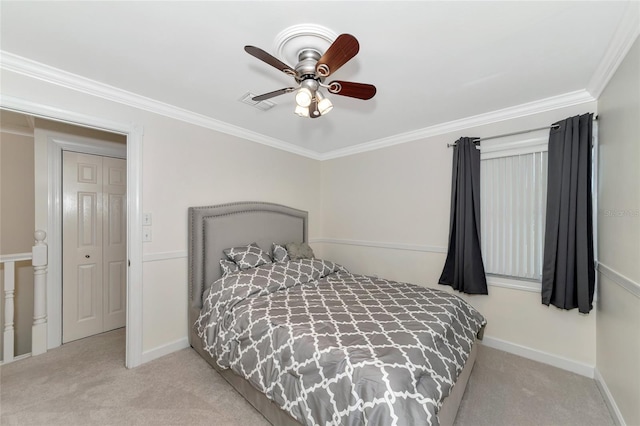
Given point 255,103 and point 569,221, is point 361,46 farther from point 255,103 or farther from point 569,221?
point 569,221

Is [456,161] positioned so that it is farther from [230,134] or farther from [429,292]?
[230,134]

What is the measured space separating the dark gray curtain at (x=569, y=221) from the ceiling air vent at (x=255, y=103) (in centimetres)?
260

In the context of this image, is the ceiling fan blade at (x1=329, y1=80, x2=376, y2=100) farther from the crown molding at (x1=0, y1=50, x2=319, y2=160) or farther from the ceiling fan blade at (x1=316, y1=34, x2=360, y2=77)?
the crown molding at (x1=0, y1=50, x2=319, y2=160)

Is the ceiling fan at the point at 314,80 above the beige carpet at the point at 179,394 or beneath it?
above

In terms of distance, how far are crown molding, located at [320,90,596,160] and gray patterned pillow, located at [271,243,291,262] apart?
1.78 m

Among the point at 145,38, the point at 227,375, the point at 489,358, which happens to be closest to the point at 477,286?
the point at 489,358

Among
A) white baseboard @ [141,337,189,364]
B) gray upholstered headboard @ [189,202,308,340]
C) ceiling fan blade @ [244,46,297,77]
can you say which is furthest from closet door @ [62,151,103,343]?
ceiling fan blade @ [244,46,297,77]

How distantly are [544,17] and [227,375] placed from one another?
3.16 meters

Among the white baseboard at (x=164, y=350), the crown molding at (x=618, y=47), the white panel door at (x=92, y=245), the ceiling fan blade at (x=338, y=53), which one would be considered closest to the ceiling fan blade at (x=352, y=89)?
the ceiling fan blade at (x=338, y=53)

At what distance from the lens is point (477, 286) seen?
9.01 ft

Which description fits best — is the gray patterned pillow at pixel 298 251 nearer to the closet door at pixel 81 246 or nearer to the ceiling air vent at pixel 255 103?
the ceiling air vent at pixel 255 103

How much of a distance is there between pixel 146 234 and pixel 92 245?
3.92 ft

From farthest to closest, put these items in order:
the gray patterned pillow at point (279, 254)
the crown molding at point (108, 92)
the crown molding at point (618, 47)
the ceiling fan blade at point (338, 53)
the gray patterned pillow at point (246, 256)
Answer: the gray patterned pillow at point (279, 254)
the gray patterned pillow at point (246, 256)
the crown molding at point (108, 92)
the crown molding at point (618, 47)
the ceiling fan blade at point (338, 53)

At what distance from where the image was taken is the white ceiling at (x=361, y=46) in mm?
1401
